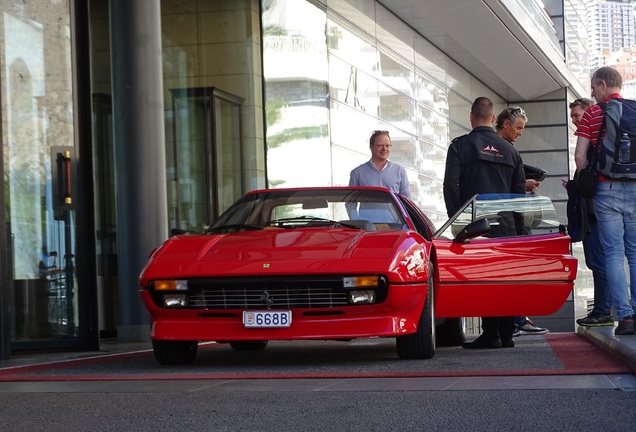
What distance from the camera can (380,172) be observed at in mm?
10547

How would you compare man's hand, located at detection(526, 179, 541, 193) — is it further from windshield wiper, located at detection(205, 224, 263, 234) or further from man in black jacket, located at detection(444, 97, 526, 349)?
windshield wiper, located at detection(205, 224, 263, 234)

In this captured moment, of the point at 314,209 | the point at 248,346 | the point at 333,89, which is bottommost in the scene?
the point at 248,346

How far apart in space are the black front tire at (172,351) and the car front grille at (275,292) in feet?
1.54

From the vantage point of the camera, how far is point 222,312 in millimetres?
6723

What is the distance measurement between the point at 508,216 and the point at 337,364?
206 cm

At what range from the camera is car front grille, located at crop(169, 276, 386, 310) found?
6.60 metres

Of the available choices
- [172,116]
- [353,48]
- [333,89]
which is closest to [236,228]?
[172,116]

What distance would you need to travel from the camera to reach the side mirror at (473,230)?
7340 mm

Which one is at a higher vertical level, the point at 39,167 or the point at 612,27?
the point at 612,27

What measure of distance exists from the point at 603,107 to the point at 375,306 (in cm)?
262

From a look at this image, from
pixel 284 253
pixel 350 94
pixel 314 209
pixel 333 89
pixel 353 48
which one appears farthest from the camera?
pixel 353 48

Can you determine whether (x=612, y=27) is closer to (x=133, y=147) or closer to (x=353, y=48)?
(x=353, y=48)

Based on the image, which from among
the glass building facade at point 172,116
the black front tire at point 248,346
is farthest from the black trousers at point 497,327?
the glass building facade at point 172,116

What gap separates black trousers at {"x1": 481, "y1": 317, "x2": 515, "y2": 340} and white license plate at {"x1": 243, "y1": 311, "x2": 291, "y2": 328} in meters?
2.22
